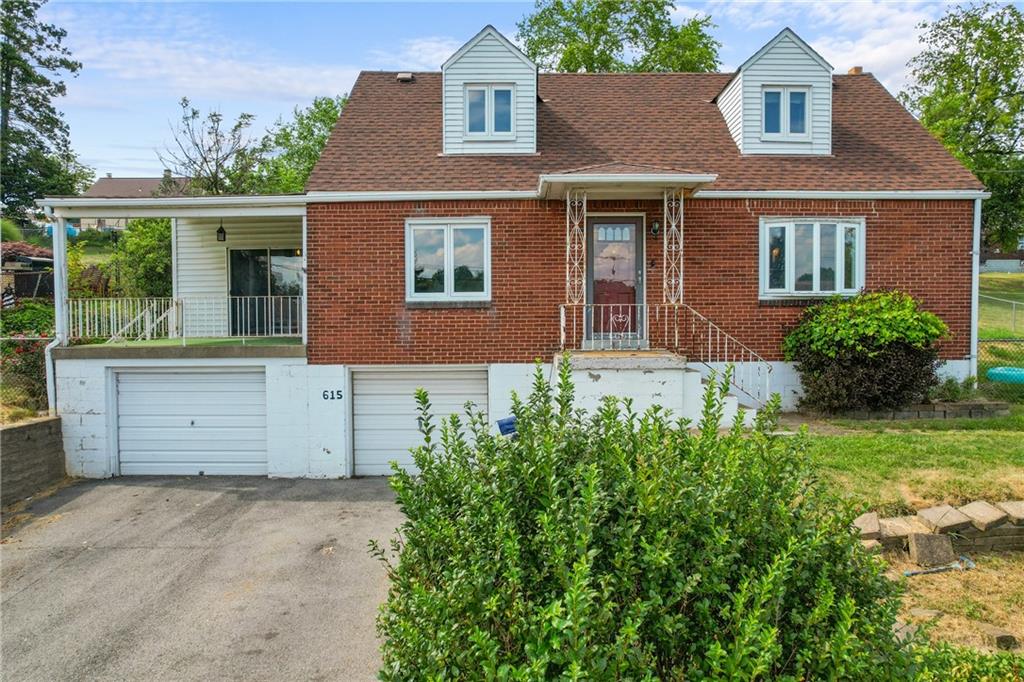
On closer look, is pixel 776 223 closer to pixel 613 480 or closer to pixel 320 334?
pixel 320 334

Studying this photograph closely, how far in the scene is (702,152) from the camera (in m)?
12.5

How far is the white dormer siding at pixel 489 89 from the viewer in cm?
1222

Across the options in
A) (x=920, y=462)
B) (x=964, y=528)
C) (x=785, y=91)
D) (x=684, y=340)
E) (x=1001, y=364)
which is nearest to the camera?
(x=964, y=528)

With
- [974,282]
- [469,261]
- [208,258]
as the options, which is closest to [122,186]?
[208,258]

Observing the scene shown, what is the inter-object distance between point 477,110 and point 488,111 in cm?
21

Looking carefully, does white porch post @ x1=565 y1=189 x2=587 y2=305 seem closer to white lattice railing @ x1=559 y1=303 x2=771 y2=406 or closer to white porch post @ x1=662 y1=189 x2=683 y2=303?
white lattice railing @ x1=559 y1=303 x2=771 y2=406

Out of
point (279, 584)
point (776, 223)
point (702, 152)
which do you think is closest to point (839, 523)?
point (279, 584)

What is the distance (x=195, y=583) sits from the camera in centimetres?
723

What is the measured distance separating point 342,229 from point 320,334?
1.86 meters

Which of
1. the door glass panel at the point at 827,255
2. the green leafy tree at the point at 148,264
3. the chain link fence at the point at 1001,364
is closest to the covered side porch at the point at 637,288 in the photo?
the door glass panel at the point at 827,255

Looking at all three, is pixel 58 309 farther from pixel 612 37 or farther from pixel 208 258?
pixel 612 37

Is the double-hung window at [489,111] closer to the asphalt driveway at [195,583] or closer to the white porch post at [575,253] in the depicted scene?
the white porch post at [575,253]

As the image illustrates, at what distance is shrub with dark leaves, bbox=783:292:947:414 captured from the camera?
10.6 meters

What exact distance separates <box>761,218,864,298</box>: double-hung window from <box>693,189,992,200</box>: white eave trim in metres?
0.41
